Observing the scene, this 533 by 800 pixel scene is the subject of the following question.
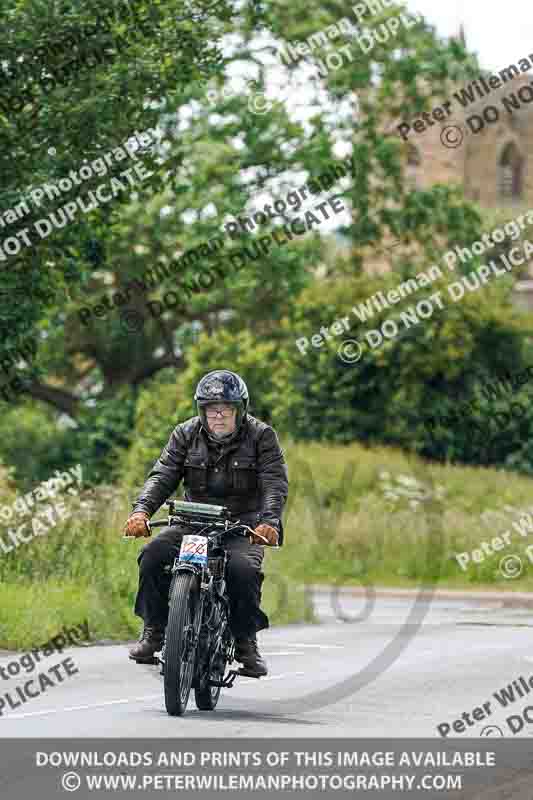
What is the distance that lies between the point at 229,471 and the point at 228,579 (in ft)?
2.08

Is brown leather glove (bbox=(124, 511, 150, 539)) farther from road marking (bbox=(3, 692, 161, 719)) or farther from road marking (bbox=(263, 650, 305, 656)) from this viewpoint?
road marking (bbox=(263, 650, 305, 656))

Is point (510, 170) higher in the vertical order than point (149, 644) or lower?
higher

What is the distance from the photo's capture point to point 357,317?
126ft

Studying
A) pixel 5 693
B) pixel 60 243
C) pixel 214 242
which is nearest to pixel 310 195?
pixel 214 242

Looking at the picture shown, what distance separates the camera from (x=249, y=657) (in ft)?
34.6

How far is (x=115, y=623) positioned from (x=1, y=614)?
5.26 feet

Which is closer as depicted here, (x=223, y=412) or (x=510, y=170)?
(x=223, y=412)

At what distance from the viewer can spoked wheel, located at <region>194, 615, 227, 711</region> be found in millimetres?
10164

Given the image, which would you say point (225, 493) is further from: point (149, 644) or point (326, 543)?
point (326, 543)

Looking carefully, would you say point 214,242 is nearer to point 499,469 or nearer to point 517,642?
point 499,469

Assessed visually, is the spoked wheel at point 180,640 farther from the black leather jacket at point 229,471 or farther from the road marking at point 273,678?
the road marking at point 273,678
